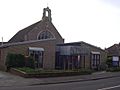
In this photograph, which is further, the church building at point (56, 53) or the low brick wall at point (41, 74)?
the church building at point (56, 53)

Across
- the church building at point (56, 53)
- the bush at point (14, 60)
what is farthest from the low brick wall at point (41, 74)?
the church building at point (56, 53)

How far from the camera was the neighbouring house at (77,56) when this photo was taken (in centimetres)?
4219

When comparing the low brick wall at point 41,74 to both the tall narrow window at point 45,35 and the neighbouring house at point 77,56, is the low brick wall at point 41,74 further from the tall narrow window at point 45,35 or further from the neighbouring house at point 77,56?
the tall narrow window at point 45,35

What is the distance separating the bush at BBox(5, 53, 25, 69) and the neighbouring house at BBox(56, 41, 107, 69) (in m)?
10.1

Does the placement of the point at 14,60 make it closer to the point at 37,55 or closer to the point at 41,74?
the point at 41,74

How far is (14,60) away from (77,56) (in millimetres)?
13180

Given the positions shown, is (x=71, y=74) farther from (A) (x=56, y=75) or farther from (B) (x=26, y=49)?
(B) (x=26, y=49)

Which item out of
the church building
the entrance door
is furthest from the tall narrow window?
the entrance door

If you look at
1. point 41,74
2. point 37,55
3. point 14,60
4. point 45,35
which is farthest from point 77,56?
point 41,74

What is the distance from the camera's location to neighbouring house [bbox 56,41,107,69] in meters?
42.2

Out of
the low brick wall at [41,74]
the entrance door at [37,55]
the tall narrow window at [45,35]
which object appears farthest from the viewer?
the tall narrow window at [45,35]

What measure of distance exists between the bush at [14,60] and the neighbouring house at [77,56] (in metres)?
10.1

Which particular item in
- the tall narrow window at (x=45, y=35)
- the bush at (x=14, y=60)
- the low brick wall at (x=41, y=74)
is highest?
the tall narrow window at (x=45, y=35)

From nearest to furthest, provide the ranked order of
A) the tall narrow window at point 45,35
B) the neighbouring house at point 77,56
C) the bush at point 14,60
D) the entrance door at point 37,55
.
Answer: the bush at point 14,60 < the entrance door at point 37,55 < the neighbouring house at point 77,56 < the tall narrow window at point 45,35
